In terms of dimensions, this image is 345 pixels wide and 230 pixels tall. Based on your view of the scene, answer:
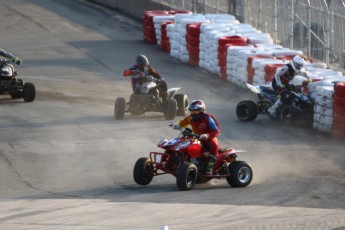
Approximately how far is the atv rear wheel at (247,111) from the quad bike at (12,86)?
566cm

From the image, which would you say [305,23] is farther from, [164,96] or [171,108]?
[171,108]

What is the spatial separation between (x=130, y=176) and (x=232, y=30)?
1512 centimetres

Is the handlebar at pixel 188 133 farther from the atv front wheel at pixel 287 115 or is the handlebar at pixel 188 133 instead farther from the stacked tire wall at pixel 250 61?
the atv front wheel at pixel 287 115

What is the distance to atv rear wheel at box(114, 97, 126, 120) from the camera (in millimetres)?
23672

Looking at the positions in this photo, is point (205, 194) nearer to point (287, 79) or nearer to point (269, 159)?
point (269, 159)

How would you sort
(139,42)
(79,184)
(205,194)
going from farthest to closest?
(139,42), (79,184), (205,194)

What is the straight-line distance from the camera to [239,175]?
17.0 meters

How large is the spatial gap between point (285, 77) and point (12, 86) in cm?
730

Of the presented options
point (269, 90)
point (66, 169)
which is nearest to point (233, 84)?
point (269, 90)

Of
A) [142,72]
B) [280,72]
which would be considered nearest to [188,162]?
[280,72]

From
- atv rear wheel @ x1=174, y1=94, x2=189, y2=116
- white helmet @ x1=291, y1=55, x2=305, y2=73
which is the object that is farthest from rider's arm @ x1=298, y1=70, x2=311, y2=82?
atv rear wheel @ x1=174, y1=94, x2=189, y2=116

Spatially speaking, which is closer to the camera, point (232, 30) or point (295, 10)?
point (295, 10)

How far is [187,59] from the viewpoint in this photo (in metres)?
33.7

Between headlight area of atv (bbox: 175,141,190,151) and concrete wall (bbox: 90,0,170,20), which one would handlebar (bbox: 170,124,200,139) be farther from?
concrete wall (bbox: 90,0,170,20)
